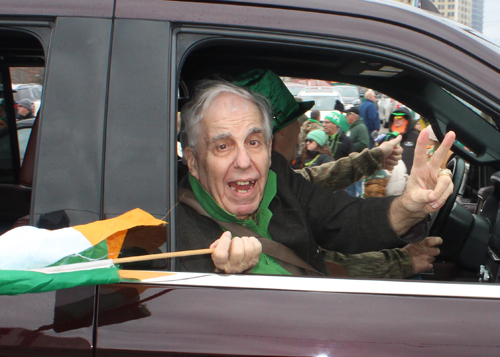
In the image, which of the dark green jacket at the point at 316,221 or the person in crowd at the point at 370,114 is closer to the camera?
the dark green jacket at the point at 316,221

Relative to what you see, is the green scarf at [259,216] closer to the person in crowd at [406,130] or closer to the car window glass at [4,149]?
the car window glass at [4,149]

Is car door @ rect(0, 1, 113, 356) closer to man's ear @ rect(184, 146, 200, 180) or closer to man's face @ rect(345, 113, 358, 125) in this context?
man's ear @ rect(184, 146, 200, 180)

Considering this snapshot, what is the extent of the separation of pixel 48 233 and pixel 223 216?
0.67 m

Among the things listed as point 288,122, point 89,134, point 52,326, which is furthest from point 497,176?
point 52,326

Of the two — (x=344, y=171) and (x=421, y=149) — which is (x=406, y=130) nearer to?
(x=344, y=171)

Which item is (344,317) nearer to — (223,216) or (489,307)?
(489,307)

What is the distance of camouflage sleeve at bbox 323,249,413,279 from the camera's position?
1982mm

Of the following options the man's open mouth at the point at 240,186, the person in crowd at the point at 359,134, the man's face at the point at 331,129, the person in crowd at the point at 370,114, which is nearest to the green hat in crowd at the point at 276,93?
the man's open mouth at the point at 240,186

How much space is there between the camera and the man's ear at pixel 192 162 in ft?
5.87

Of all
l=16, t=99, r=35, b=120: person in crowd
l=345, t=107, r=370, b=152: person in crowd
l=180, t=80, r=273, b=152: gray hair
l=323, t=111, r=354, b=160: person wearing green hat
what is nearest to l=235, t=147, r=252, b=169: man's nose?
l=180, t=80, r=273, b=152: gray hair

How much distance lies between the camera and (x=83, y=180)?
1114 millimetres

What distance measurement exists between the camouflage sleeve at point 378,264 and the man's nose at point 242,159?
649mm

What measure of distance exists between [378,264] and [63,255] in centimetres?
137

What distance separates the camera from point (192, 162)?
5.91ft
